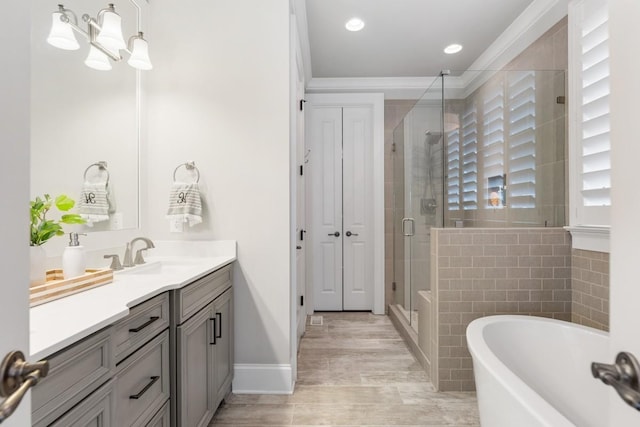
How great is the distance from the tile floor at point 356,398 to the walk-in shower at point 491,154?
1.44 ft

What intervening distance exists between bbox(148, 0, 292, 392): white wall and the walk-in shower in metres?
1.13

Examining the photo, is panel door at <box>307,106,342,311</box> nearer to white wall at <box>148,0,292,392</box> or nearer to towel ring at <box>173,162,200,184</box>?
white wall at <box>148,0,292,392</box>

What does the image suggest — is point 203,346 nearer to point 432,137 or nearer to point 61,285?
point 61,285

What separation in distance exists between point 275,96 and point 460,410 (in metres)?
2.25

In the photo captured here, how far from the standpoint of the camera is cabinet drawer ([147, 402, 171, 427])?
4.07 feet

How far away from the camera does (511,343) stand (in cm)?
170

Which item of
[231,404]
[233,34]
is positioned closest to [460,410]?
[231,404]

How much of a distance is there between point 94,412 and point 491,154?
256 centimetres

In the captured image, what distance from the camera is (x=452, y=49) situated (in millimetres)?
3131

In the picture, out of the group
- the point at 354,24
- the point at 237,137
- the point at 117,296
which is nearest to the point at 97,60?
the point at 237,137

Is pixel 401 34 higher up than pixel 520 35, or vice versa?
pixel 401 34

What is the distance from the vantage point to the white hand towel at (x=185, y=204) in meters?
2.06

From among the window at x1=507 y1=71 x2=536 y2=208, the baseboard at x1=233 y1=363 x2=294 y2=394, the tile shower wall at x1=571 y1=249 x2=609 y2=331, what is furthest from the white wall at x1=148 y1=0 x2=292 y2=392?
the tile shower wall at x1=571 y1=249 x2=609 y2=331

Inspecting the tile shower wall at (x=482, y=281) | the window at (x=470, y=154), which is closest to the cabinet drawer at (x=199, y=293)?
the tile shower wall at (x=482, y=281)
